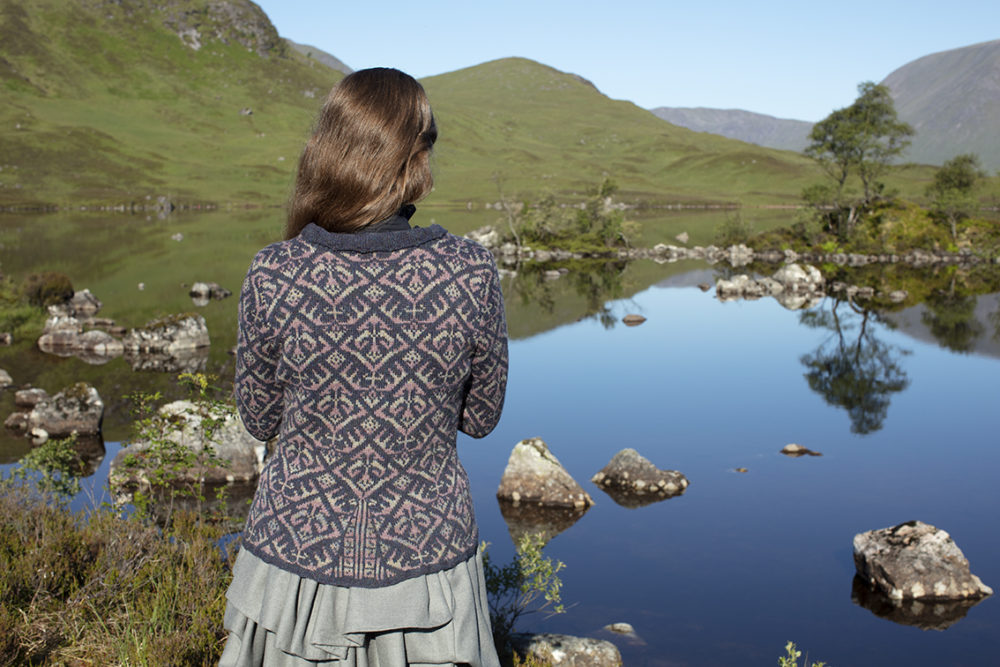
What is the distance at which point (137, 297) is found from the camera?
34188mm

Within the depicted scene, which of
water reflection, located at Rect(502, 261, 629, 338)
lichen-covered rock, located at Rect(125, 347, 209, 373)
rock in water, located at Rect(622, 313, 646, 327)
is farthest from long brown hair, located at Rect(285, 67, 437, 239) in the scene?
rock in water, located at Rect(622, 313, 646, 327)

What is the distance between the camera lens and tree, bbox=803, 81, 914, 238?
59.2 m

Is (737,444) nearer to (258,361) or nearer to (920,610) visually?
(920,610)

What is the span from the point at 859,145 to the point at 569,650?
60321 mm

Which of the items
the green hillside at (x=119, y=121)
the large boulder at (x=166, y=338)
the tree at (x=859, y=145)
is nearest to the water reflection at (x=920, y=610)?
the large boulder at (x=166, y=338)

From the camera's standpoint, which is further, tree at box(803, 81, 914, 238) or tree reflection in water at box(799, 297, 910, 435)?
tree at box(803, 81, 914, 238)

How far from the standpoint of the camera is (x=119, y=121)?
159000 millimetres

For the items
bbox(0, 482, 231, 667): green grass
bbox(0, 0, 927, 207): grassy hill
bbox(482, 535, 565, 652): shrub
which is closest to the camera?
bbox(0, 482, 231, 667): green grass

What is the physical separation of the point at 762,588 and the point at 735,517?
2.28m

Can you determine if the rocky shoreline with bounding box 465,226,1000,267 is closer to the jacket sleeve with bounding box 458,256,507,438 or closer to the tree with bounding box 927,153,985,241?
the tree with bounding box 927,153,985,241

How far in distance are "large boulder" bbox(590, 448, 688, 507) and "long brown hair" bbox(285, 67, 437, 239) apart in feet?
38.8

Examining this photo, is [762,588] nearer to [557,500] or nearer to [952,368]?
[557,500]

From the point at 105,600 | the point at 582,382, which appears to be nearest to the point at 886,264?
the point at 582,382

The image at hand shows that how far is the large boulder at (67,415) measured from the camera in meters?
16.2
